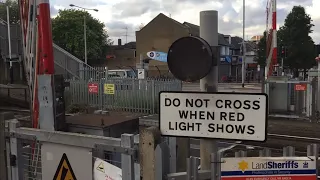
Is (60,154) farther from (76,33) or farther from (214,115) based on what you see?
(76,33)

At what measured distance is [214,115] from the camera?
8.55 ft

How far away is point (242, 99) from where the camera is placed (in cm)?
254

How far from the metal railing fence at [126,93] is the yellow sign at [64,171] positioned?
463 inches

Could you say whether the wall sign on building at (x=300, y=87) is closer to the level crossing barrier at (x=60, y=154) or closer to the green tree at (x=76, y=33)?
the level crossing barrier at (x=60, y=154)

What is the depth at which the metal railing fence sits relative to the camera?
50.3 ft

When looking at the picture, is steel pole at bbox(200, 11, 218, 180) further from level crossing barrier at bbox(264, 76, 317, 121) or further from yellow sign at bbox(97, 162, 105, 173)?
level crossing barrier at bbox(264, 76, 317, 121)

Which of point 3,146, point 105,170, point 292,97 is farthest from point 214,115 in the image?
point 292,97

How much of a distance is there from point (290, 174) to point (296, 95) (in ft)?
39.6

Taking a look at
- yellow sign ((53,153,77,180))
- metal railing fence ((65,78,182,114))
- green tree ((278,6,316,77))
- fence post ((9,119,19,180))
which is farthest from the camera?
green tree ((278,6,316,77))

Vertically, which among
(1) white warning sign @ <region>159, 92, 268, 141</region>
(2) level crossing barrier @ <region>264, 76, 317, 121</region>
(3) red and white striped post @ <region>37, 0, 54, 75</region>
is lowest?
(2) level crossing barrier @ <region>264, 76, 317, 121</region>

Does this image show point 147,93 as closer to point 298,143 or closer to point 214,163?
point 298,143

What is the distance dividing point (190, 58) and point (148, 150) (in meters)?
0.77

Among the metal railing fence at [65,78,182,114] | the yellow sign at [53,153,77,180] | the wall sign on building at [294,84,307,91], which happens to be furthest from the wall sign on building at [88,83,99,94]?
the yellow sign at [53,153,77,180]

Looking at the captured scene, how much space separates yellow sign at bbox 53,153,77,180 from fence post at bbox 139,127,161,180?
0.88 metres
